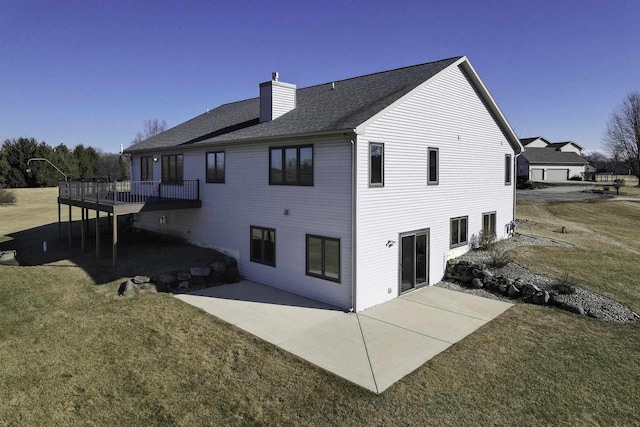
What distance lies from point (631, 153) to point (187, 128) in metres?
63.0

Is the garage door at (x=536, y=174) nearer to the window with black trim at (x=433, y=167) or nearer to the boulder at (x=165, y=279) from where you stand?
the window with black trim at (x=433, y=167)

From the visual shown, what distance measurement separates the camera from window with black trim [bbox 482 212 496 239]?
1689 cm

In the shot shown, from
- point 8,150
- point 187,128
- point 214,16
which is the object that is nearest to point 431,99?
point 214,16

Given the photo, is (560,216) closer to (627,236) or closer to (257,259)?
(627,236)

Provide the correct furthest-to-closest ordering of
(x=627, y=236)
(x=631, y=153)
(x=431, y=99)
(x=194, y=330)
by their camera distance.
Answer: (x=631, y=153)
(x=627, y=236)
(x=431, y=99)
(x=194, y=330)

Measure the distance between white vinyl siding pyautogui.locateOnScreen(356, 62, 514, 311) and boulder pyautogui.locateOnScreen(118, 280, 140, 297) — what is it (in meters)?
6.56

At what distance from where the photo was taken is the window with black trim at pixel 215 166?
49.9 feet

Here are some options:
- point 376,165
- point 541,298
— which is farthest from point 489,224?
point 376,165

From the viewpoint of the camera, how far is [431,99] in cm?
1327

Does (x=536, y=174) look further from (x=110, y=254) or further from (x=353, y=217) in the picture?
(x=110, y=254)

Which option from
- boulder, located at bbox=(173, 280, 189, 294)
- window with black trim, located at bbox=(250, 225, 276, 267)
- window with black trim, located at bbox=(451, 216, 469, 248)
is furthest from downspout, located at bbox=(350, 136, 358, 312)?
window with black trim, located at bbox=(451, 216, 469, 248)

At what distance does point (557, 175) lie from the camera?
62.5 m

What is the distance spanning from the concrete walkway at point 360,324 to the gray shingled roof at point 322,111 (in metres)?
4.97

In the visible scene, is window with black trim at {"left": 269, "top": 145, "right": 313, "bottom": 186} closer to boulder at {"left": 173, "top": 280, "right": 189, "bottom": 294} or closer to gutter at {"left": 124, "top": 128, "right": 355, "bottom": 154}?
gutter at {"left": 124, "top": 128, "right": 355, "bottom": 154}
